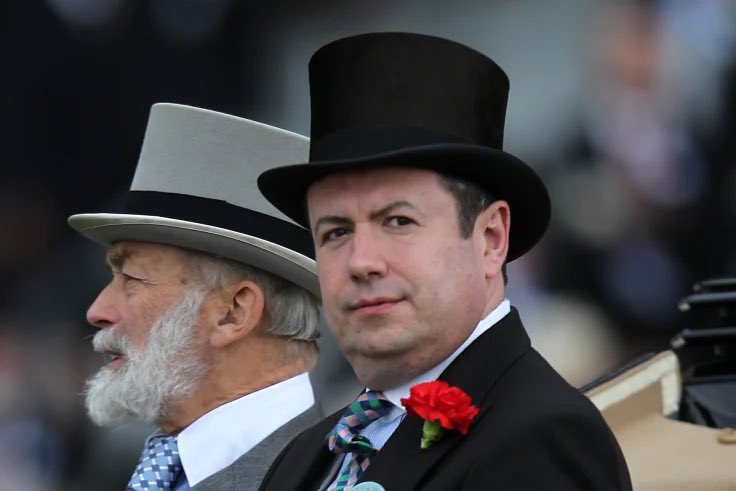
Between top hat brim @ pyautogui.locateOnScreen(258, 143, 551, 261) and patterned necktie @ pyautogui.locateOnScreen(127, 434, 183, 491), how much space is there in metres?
1.06

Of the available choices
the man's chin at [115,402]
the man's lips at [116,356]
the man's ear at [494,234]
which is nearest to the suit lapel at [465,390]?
the man's ear at [494,234]

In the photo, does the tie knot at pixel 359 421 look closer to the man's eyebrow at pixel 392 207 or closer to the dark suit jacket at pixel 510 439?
the dark suit jacket at pixel 510 439

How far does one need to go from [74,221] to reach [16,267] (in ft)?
6.86

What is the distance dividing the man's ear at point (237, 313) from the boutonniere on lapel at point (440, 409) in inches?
51.5

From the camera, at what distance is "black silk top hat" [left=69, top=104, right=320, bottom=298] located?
3.79 m

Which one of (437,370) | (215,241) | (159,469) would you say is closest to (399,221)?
(437,370)

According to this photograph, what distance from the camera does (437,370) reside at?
269cm

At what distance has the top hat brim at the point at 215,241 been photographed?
12.4ft

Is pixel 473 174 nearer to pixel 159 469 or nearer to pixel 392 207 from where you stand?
pixel 392 207

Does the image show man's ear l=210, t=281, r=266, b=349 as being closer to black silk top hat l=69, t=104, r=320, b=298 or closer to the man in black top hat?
black silk top hat l=69, t=104, r=320, b=298

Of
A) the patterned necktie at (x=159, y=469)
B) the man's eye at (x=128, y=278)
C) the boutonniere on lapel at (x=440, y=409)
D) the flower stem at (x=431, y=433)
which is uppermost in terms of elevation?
the man's eye at (x=128, y=278)

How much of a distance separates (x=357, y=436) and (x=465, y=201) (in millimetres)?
488

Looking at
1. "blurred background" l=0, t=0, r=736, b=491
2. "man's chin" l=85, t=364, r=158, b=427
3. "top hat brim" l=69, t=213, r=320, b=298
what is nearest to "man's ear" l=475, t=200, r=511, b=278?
"top hat brim" l=69, t=213, r=320, b=298

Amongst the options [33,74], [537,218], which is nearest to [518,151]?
[33,74]
